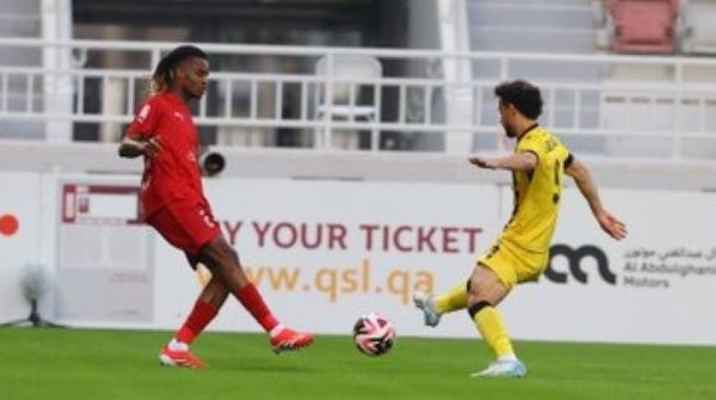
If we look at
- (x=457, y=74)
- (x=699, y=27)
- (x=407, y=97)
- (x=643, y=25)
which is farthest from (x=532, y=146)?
(x=699, y=27)

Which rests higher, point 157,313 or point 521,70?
point 521,70

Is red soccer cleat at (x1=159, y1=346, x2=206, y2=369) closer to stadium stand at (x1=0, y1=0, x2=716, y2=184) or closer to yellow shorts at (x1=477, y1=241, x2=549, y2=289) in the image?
yellow shorts at (x1=477, y1=241, x2=549, y2=289)

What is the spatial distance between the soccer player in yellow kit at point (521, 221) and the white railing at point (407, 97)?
709 cm

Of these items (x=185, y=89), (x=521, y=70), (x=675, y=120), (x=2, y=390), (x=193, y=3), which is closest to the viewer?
(x=2, y=390)

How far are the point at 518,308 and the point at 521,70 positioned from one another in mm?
8082

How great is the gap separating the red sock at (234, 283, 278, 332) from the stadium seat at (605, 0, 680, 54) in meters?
16.8

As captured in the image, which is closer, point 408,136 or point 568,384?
point 568,384

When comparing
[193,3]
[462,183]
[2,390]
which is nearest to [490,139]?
[462,183]

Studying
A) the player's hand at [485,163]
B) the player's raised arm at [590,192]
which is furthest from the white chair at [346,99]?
the player's hand at [485,163]

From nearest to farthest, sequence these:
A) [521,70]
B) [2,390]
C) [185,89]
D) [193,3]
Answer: [2,390]
[185,89]
[521,70]
[193,3]

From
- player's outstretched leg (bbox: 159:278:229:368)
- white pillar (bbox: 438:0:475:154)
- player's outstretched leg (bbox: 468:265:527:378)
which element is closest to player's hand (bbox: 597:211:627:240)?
player's outstretched leg (bbox: 468:265:527:378)

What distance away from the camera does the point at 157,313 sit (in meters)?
22.8

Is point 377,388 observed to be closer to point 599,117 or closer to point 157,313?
point 157,313

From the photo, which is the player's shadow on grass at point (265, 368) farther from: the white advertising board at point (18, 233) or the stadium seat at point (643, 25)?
the stadium seat at point (643, 25)
